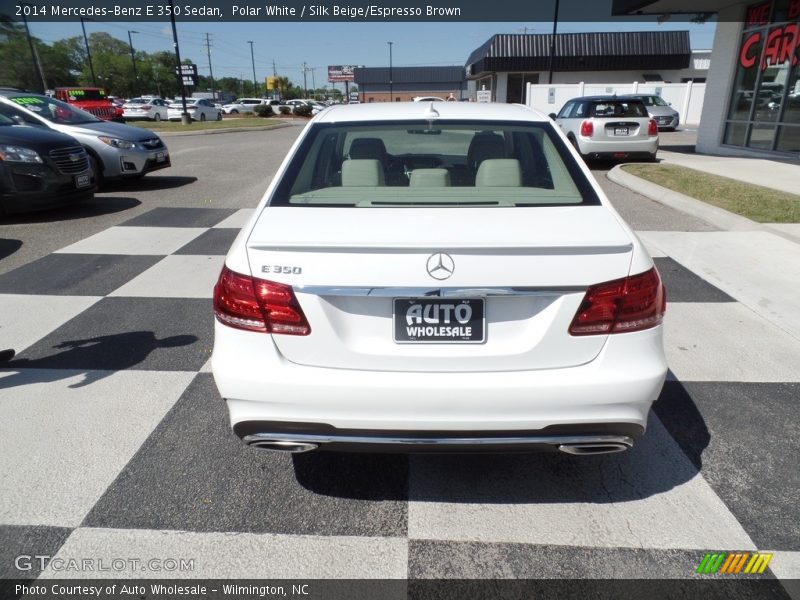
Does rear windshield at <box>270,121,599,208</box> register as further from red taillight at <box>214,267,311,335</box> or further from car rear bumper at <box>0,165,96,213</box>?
car rear bumper at <box>0,165,96,213</box>

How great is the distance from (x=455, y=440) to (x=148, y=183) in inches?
443

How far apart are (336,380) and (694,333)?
134 inches

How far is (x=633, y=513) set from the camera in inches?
99.7

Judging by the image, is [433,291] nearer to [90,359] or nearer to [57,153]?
[90,359]

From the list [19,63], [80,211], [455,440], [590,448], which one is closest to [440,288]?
[455,440]

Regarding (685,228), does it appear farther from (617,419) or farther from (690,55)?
(690,55)

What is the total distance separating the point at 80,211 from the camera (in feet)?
29.4

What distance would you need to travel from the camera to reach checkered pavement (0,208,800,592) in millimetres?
2307

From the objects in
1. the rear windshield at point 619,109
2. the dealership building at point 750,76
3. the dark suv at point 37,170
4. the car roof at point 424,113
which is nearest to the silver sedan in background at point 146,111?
the dealership building at point 750,76

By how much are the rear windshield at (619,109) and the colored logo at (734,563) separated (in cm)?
1282

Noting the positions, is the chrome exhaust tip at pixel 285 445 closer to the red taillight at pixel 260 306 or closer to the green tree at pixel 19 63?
the red taillight at pixel 260 306

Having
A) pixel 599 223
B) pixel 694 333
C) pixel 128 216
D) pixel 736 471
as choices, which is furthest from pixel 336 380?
pixel 128 216

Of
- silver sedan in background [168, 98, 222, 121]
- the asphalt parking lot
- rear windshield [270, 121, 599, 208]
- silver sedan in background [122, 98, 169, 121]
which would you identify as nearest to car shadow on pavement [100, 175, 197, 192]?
the asphalt parking lot

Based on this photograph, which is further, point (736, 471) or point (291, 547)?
point (736, 471)
